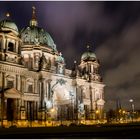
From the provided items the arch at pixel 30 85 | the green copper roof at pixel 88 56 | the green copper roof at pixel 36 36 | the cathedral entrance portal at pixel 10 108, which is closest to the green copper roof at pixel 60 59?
the green copper roof at pixel 36 36

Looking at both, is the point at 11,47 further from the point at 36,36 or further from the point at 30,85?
the point at 36,36

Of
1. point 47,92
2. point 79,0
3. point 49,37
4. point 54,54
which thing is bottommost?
point 47,92

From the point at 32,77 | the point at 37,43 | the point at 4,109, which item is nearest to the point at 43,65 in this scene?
the point at 32,77

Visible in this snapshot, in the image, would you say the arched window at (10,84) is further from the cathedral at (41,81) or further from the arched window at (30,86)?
the arched window at (30,86)

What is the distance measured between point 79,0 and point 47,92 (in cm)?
3077

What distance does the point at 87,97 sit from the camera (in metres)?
63.9

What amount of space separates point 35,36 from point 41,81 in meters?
13.9

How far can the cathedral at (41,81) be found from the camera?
4550 centimetres

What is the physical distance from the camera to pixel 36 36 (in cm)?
6241

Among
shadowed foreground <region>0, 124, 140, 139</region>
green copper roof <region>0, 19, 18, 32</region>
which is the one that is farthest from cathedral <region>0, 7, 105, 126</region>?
shadowed foreground <region>0, 124, 140, 139</region>

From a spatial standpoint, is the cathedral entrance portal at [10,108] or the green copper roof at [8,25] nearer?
the cathedral entrance portal at [10,108]

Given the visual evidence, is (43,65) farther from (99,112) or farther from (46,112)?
(99,112)

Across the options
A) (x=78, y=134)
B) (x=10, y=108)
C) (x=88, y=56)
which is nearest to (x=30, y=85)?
(x=10, y=108)

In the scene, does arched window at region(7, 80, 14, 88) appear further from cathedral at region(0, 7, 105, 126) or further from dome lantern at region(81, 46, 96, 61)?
dome lantern at region(81, 46, 96, 61)
